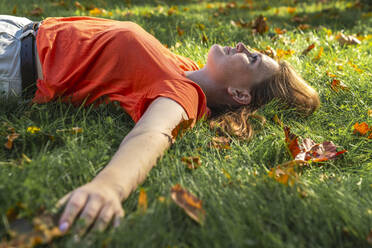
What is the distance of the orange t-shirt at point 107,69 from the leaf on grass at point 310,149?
54cm

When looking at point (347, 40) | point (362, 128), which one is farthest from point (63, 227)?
point (347, 40)

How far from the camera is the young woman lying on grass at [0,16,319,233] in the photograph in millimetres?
1901

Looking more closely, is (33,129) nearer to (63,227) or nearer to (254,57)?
(63,227)

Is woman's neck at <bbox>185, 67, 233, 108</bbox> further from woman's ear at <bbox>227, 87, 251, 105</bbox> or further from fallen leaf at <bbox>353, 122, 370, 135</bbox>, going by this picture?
fallen leaf at <bbox>353, 122, 370, 135</bbox>

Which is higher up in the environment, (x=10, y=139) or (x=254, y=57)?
(x=254, y=57)

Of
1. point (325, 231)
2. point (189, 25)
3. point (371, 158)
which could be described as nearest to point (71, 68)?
point (325, 231)

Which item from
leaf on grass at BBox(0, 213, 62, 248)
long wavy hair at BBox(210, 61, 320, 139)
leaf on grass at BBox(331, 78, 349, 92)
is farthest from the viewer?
leaf on grass at BBox(331, 78, 349, 92)

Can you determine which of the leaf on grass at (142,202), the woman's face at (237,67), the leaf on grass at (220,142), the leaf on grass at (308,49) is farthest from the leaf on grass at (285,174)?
the leaf on grass at (308,49)

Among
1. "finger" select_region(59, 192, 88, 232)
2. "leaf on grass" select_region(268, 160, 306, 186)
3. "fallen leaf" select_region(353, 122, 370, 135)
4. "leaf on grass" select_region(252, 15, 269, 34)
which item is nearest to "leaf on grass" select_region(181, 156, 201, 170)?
"leaf on grass" select_region(268, 160, 306, 186)

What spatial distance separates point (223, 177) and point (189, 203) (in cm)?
32

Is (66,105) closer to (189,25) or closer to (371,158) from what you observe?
(371,158)

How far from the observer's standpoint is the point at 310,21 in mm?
5062

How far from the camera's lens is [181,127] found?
1871mm

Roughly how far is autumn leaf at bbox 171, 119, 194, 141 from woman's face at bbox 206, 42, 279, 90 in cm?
48
